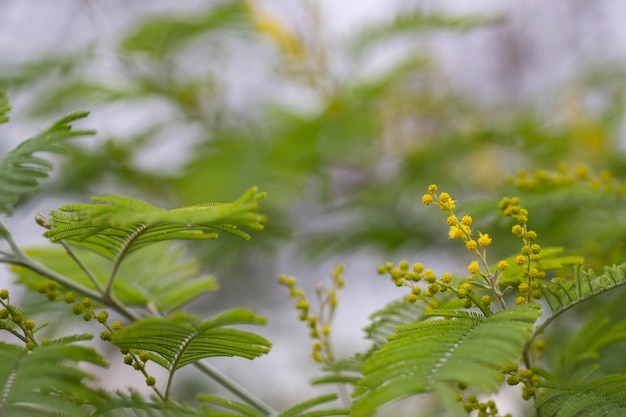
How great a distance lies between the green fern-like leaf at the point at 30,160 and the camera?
0.65 meters

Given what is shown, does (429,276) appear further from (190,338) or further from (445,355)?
(190,338)

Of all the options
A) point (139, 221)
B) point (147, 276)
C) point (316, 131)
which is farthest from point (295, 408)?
point (316, 131)

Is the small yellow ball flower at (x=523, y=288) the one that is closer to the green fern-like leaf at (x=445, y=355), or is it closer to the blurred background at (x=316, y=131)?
the green fern-like leaf at (x=445, y=355)

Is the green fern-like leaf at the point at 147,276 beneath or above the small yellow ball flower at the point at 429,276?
above

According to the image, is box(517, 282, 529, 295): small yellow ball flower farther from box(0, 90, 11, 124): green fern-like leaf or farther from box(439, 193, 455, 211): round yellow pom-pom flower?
box(0, 90, 11, 124): green fern-like leaf

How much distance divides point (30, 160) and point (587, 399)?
0.61 meters

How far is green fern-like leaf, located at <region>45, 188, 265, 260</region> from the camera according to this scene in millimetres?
595

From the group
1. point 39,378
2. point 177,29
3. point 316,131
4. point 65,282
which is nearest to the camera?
point 39,378

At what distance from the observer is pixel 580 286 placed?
0.67m

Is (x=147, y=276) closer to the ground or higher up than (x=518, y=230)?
higher up

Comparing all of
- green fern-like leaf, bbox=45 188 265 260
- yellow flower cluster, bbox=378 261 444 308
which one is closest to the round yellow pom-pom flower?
yellow flower cluster, bbox=378 261 444 308

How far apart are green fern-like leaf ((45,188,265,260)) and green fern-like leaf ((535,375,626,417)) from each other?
1.14 feet

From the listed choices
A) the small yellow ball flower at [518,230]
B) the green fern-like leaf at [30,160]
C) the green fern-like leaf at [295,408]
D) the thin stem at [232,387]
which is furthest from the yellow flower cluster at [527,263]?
the green fern-like leaf at [30,160]

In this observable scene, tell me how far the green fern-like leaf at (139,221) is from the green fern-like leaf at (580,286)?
12.5 inches
